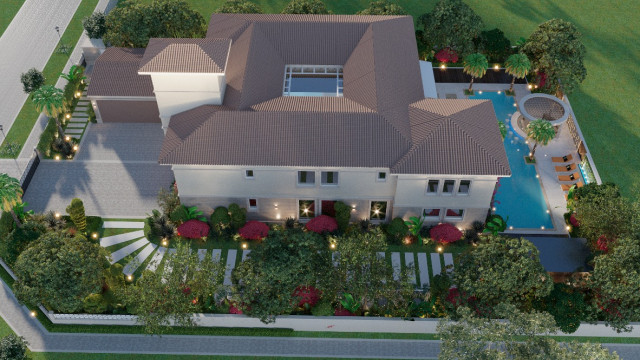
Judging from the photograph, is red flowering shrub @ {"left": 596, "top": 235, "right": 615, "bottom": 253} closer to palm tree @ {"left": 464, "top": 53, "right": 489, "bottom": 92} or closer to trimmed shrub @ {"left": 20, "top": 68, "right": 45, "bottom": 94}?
palm tree @ {"left": 464, "top": 53, "right": 489, "bottom": 92}

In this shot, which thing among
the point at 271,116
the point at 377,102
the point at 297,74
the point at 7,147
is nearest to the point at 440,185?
→ the point at 377,102

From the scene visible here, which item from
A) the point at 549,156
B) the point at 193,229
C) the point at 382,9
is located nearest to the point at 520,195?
the point at 549,156

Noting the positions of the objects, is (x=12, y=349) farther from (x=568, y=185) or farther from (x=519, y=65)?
(x=519, y=65)

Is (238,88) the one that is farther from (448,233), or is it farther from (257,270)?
(448,233)

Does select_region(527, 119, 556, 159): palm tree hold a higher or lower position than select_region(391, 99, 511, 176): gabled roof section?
lower

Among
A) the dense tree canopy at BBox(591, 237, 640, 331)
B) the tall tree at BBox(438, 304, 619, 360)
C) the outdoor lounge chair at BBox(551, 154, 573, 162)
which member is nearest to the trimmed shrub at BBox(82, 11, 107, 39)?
the outdoor lounge chair at BBox(551, 154, 573, 162)

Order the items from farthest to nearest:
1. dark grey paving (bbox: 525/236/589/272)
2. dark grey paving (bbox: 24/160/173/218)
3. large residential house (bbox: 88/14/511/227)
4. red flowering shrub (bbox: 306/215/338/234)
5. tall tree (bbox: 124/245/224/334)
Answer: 1. dark grey paving (bbox: 24/160/173/218)
2. red flowering shrub (bbox: 306/215/338/234)
3. large residential house (bbox: 88/14/511/227)
4. dark grey paving (bbox: 525/236/589/272)
5. tall tree (bbox: 124/245/224/334)

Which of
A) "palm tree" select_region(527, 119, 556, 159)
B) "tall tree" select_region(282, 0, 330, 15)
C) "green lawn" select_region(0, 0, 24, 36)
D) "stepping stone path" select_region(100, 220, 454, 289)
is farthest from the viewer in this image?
"green lawn" select_region(0, 0, 24, 36)

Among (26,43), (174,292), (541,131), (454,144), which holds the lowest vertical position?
(26,43)
